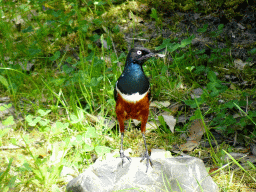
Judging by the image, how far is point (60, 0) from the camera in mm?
5734

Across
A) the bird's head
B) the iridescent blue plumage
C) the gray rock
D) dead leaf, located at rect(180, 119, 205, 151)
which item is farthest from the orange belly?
dead leaf, located at rect(180, 119, 205, 151)

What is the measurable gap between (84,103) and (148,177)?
174cm

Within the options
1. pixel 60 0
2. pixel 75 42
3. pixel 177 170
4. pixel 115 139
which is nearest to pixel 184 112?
pixel 115 139

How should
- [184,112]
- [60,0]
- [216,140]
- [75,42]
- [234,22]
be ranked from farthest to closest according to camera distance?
[60,0] → [75,42] → [234,22] → [184,112] → [216,140]

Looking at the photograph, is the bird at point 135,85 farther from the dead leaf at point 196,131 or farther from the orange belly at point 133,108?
the dead leaf at point 196,131

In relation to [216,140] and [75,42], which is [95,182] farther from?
[75,42]

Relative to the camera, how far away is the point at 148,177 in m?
2.52

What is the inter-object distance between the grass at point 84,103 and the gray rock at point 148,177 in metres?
0.26

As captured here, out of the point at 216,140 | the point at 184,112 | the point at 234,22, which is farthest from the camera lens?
the point at 234,22

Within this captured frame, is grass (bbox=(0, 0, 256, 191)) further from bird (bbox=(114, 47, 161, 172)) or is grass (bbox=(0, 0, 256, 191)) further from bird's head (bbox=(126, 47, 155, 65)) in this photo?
bird's head (bbox=(126, 47, 155, 65))

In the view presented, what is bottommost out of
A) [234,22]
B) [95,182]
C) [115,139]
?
[115,139]

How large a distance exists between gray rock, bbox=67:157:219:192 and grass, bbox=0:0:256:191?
0.85ft

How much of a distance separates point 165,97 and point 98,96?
92 cm

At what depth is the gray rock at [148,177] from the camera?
7.88 feet
